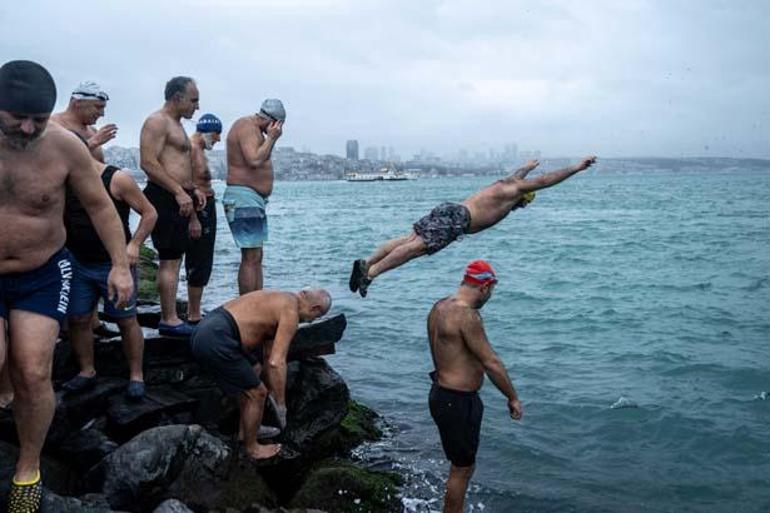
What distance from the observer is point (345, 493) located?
7.32 m

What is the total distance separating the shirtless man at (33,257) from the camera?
15.2 feet

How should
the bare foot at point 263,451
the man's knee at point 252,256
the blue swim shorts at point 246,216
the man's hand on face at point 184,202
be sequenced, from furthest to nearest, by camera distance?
the man's knee at point 252,256 → the blue swim shorts at point 246,216 → the man's hand on face at point 184,202 → the bare foot at point 263,451

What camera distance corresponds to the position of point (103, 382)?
705cm

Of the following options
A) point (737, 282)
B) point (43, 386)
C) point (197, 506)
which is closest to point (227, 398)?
point (197, 506)

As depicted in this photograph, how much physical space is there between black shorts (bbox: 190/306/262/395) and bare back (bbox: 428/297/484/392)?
168 centimetres

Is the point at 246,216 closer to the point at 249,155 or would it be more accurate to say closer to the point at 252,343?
the point at 249,155

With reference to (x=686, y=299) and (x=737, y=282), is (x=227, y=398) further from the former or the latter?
(x=737, y=282)

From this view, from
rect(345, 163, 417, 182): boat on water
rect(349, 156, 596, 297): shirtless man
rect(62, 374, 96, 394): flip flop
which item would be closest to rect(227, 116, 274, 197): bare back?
rect(349, 156, 596, 297): shirtless man

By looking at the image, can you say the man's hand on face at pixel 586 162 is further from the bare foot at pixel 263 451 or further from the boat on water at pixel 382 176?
the boat on water at pixel 382 176

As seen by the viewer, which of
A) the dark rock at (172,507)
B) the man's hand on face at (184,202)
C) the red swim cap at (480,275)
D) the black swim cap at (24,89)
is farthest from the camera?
the man's hand on face at (184,202)

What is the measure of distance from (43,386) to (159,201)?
11.2 ft

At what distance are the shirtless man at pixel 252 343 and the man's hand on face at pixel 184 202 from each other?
141 cm

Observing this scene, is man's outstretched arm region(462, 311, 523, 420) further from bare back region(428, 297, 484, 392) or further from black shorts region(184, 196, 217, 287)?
black shorts region(184, 196, 217, 287)

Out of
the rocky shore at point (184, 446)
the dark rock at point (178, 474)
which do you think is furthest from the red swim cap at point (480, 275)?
the dark rock at point (178, 474)
